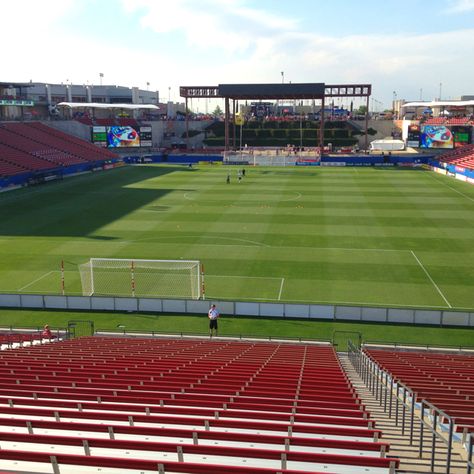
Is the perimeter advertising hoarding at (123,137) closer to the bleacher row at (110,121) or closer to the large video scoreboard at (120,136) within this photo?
the large video scoreboard at (120,136)

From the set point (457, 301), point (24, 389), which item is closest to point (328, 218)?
point (457, 301)

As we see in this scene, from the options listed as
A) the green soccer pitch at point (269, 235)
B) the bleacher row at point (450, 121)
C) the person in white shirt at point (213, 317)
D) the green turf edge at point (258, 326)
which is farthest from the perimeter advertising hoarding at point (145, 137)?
the person in white shirt at point (213, 317)

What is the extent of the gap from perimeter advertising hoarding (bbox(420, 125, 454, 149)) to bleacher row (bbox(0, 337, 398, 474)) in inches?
3457

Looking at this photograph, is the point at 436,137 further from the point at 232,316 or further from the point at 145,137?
the point at 232,316

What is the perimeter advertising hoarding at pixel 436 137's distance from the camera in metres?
93.8

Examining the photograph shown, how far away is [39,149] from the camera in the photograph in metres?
77.0

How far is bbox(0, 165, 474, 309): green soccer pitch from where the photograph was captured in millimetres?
29703

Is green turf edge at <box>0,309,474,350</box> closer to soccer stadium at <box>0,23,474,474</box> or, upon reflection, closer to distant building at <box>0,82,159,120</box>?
soccer stadium at <box>0,23,474,474</box>

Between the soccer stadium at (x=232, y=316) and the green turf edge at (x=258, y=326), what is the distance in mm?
121

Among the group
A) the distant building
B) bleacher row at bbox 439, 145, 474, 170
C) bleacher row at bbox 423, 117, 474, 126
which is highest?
the distant building

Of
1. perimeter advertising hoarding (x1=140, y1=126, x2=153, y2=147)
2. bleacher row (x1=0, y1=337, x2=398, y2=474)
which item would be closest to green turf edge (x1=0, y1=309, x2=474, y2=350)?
bleacher row (x1=0, y1=337, x2=398, y2=474)

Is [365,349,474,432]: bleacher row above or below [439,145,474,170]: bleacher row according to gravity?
below

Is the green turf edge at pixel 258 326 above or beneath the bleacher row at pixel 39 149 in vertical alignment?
beneath

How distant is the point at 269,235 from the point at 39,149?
4906 centimetres
